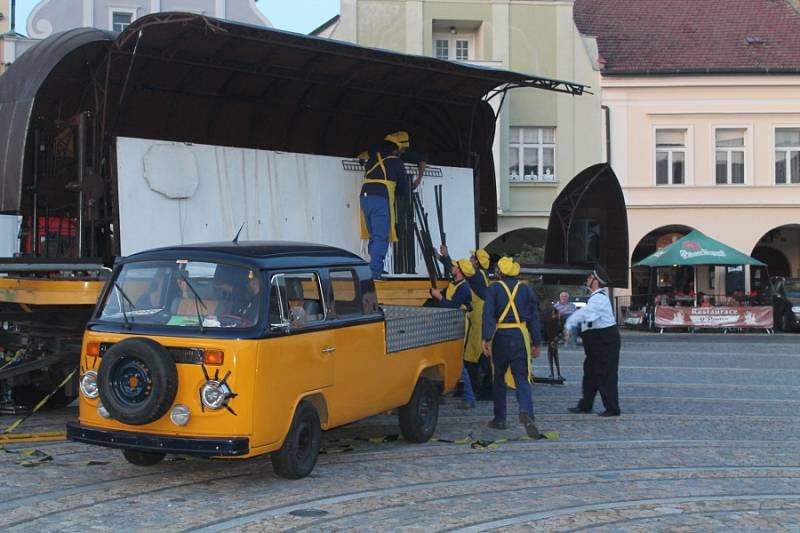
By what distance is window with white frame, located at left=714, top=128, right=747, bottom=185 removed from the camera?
35.2m

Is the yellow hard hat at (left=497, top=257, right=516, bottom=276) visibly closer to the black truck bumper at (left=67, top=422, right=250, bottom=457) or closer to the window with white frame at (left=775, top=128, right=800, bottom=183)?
the black truck bumper at (left=67, top=422, right=250, bottom=457)

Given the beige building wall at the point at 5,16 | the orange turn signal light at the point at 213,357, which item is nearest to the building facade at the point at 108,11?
the beige building wall at the point at 5,16

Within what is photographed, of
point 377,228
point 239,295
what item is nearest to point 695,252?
point 377,228

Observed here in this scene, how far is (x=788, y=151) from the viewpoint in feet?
115

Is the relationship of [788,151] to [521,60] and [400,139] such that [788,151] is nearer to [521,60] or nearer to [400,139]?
[521,60]

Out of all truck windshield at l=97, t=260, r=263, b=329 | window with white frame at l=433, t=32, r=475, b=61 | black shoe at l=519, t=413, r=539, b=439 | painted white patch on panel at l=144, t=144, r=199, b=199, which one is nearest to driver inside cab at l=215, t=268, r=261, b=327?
truck windshield at l=97, t=260, r=263, b=329

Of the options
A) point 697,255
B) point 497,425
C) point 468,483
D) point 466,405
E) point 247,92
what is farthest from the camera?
point 697,255

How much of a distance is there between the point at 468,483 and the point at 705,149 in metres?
28.5

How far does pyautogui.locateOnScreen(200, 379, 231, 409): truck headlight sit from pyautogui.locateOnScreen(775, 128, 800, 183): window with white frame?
3092cm

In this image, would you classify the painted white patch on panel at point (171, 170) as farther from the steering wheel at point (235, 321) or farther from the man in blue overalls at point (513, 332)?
the steering wheel at point (235, 321)

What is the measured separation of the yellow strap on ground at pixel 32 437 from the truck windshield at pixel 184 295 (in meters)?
2.56

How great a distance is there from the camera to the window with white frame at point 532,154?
34844 millimetres

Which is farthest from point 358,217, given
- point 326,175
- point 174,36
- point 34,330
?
point 34,330

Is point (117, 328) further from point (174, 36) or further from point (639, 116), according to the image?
point (639, 116)
